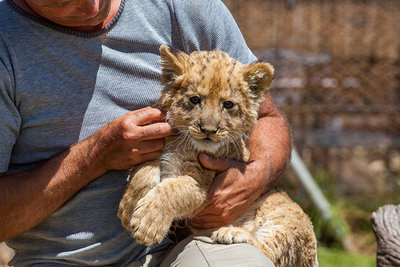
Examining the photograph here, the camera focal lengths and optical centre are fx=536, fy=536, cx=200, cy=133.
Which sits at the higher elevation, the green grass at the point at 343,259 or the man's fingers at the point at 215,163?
the man's fingers at the point at 215,163

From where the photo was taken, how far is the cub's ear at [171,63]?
331 cm

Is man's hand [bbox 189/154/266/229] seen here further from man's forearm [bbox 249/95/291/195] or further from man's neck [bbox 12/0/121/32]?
man's neck [bbox 12/0/121/32]

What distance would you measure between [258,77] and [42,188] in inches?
60.9

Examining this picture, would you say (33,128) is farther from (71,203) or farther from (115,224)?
(115,224)

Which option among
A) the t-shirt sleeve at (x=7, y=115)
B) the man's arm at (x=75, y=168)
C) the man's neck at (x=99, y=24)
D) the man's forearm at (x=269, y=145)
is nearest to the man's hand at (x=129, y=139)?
the man's arm at (x=75, y=168)

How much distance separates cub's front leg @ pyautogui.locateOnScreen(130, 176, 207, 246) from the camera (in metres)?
3.12

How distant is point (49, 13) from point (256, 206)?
1.89 m

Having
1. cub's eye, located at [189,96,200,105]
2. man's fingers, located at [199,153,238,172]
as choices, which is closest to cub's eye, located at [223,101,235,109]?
cub's eye, located at [189,96,200,105]

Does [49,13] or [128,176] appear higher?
[49,13]

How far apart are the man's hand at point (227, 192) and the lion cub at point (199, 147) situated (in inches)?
2.5

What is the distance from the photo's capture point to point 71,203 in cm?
342

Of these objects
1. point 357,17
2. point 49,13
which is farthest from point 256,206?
point 357,17

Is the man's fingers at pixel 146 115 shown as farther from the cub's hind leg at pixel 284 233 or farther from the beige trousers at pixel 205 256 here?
the cub's hind leg at pixel 284 233

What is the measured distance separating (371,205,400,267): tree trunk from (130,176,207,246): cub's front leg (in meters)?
1.79
